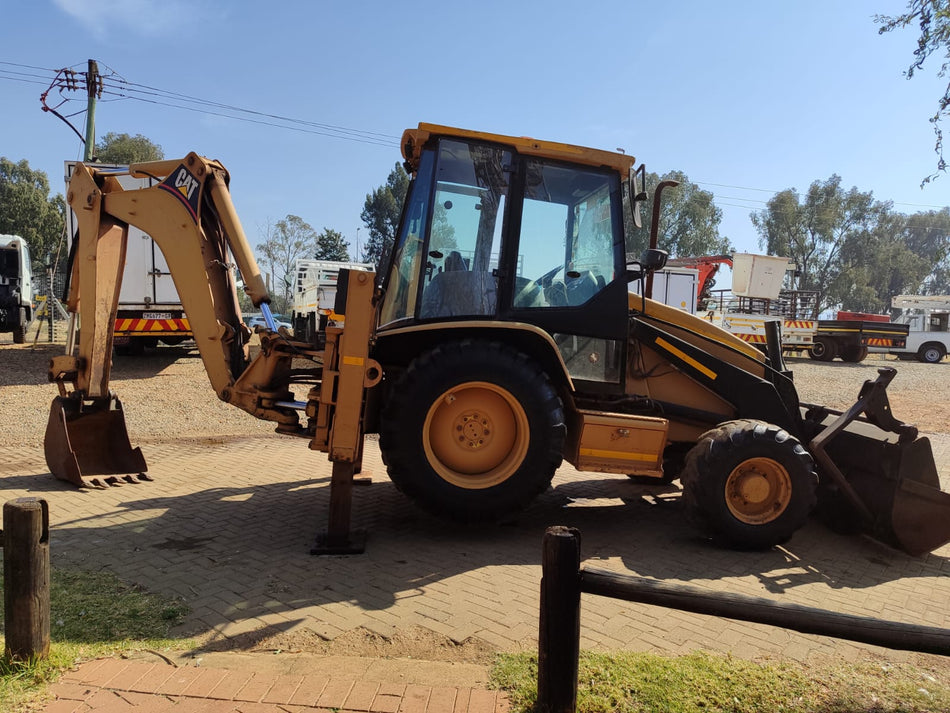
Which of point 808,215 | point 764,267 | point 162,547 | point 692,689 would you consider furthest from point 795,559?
point 808,215

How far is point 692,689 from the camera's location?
114 inches

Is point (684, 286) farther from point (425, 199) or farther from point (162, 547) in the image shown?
point (162, 547)

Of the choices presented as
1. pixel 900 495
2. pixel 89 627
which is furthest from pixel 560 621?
pixel 900 495

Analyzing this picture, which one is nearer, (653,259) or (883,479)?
(653,259)

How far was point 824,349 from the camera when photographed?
2425cm

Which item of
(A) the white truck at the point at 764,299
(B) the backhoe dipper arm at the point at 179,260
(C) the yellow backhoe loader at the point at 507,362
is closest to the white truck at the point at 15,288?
(B) the backhoe dipper arm at the point at 179,260

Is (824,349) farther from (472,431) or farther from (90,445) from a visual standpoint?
(90,445)

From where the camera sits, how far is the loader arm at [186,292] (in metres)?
5.34

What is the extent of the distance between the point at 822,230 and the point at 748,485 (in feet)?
182

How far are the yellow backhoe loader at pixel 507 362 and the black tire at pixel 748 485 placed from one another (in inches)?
0.6

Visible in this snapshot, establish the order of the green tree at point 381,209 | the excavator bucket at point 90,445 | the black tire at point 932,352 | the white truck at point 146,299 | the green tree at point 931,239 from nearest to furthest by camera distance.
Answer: the excavator bucket at point 90,445
the white truck at point 146,299
the black tire at point 932,352
the green tree at point 381,209
the green tree at point 931,239

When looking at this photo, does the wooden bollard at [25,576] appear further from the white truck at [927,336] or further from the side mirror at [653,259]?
the white truck at [927,336]

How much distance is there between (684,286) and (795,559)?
14954 mm

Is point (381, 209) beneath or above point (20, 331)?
above
